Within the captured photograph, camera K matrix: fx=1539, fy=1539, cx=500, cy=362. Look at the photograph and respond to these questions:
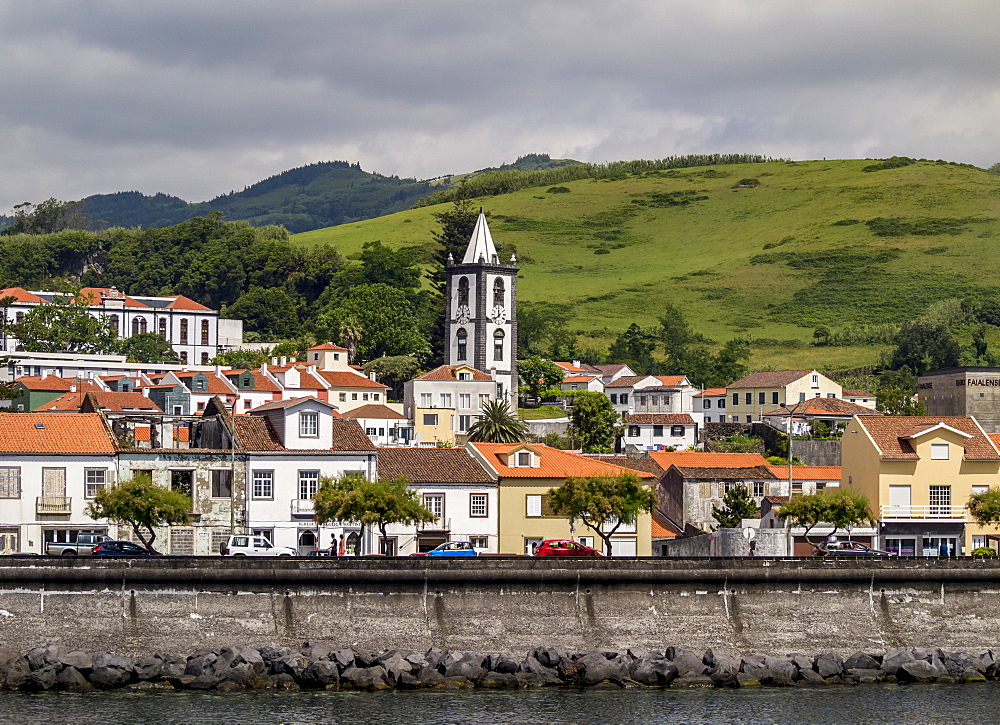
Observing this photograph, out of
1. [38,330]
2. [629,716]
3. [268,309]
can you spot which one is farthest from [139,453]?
[268,309]

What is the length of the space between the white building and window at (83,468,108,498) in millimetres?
105486

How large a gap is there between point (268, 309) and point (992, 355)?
89074 millimetres

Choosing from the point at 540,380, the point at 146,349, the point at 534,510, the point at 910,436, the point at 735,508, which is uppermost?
the point at 146,349

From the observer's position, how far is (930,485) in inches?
2849

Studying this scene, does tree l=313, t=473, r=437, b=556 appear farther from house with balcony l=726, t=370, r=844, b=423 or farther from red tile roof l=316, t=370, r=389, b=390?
house with balcony l=726, t=370, r=844, b=423

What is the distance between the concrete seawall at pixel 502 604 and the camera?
49562 mm

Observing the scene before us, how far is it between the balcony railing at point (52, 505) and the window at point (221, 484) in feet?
19.4

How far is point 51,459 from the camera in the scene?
62281mm

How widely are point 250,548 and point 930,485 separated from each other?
33218 mm

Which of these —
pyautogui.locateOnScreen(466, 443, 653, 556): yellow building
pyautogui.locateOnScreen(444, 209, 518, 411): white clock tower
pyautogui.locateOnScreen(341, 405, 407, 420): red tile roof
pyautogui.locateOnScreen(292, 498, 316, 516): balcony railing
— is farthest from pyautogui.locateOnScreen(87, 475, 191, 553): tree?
pyautogui.locateOnScreen(444, 209, 518, 411): white clock tower

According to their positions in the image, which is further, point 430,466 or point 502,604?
point 430,466

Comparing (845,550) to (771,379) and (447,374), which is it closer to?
(447,374)

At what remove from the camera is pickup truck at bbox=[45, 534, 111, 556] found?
188 feet

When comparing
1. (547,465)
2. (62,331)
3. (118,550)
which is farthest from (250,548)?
(62,331)
